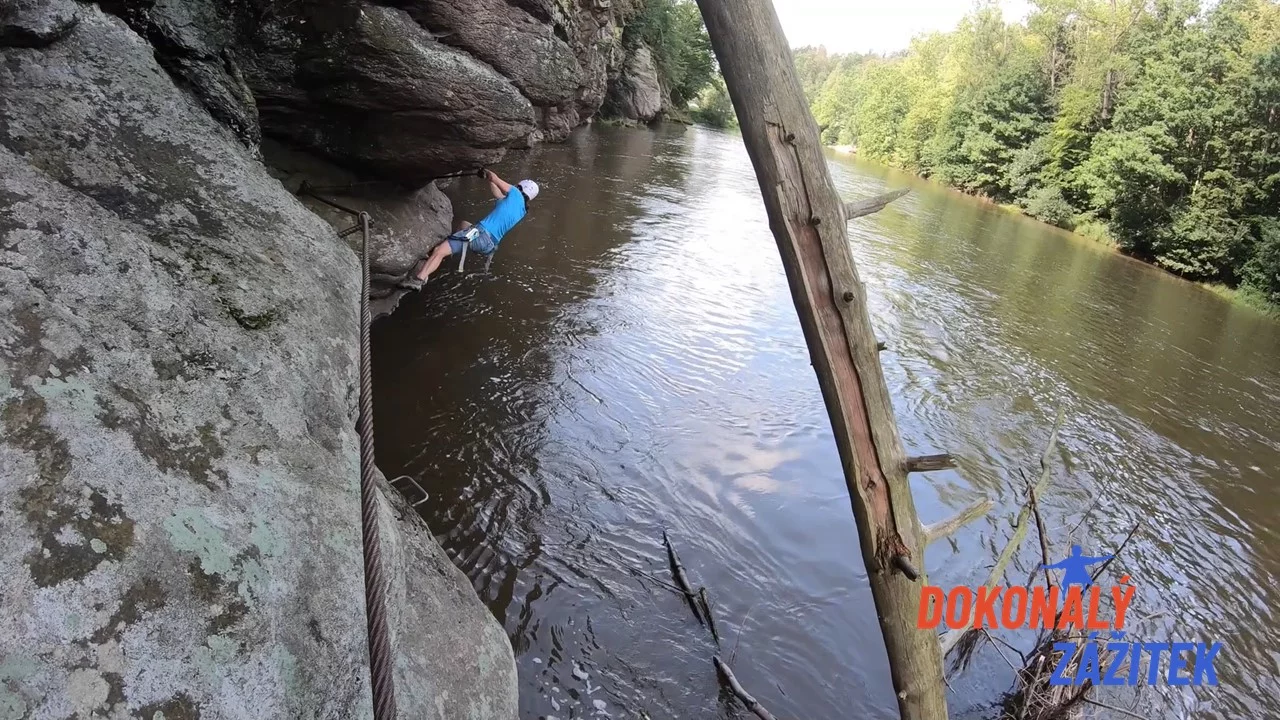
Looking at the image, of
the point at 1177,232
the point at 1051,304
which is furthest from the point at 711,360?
the point at 1177,232

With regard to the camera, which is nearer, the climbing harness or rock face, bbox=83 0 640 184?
the climbing harness

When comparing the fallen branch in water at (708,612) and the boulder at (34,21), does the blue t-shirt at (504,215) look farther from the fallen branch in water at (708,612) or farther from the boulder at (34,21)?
the boulder at (34,21)

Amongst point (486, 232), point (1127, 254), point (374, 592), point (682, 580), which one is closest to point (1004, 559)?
point (682, 580)

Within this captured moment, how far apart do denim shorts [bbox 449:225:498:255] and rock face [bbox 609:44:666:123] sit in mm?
30585

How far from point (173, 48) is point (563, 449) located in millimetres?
3931

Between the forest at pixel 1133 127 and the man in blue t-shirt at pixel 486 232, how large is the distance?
4.17m

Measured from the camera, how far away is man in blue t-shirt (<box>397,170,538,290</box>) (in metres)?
7.36

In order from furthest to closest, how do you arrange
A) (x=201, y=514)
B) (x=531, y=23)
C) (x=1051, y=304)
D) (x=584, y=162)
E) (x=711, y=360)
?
(x=584, y=162), (x=1051, y=304), (x=711, y=360), (x=531, y=23), (x=201, y=514)

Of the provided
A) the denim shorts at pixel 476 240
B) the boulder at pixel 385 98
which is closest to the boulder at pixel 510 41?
the boulder at pixel 385 98

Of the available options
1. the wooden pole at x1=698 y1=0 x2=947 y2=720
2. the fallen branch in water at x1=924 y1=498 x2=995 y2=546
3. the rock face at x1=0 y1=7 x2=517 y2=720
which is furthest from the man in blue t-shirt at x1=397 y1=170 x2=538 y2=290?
→ the fallen branch in water at x1=924 y1=498 x2=995 y2=546

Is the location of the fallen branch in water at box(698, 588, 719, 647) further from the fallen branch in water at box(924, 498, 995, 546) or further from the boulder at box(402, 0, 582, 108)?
the boulder at box(402, 0, 582, 108)

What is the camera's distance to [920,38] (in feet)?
197

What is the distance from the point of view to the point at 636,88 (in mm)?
36969

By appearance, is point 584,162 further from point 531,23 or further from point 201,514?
point 201,514
